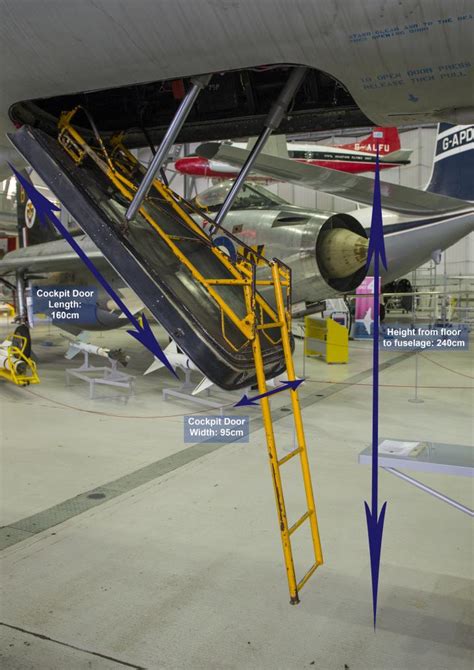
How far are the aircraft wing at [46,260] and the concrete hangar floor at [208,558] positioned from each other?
3685mm

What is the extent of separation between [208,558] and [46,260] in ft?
24.0

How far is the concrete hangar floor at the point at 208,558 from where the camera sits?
2537 millimetres

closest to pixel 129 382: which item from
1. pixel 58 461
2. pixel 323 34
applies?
pixel 58 461

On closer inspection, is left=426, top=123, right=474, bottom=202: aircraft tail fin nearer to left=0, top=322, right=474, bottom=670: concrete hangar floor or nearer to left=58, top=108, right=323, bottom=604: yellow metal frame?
left=0, top=322, right=474, bottom=670: concrete hangar floor

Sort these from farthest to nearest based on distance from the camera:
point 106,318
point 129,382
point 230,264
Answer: point 106,318 < point 129,382 < point 230,264

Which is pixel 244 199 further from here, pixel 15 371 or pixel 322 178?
pixel 15 371

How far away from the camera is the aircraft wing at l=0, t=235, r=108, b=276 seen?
9303 millimetres

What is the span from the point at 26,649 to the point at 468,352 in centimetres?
1253

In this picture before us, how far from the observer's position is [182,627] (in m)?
2.69

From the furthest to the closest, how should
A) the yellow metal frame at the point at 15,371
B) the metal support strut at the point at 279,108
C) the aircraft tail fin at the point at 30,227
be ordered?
the aircraft tail fin at the point at 30,227 → the yellow metal frame at the point at 15,371 → the metal support strut at the point at 279,108

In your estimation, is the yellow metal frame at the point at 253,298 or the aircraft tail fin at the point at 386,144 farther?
the aircraft tail fin at the point at 386,144

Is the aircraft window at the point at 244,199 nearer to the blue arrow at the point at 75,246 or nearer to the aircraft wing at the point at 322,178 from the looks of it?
the aircraft wing at the point at 322,178

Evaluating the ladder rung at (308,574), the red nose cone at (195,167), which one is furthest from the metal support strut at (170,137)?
the red nose cone at (195,167)

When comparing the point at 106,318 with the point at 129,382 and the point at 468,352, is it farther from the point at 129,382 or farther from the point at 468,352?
the point at 468,352
